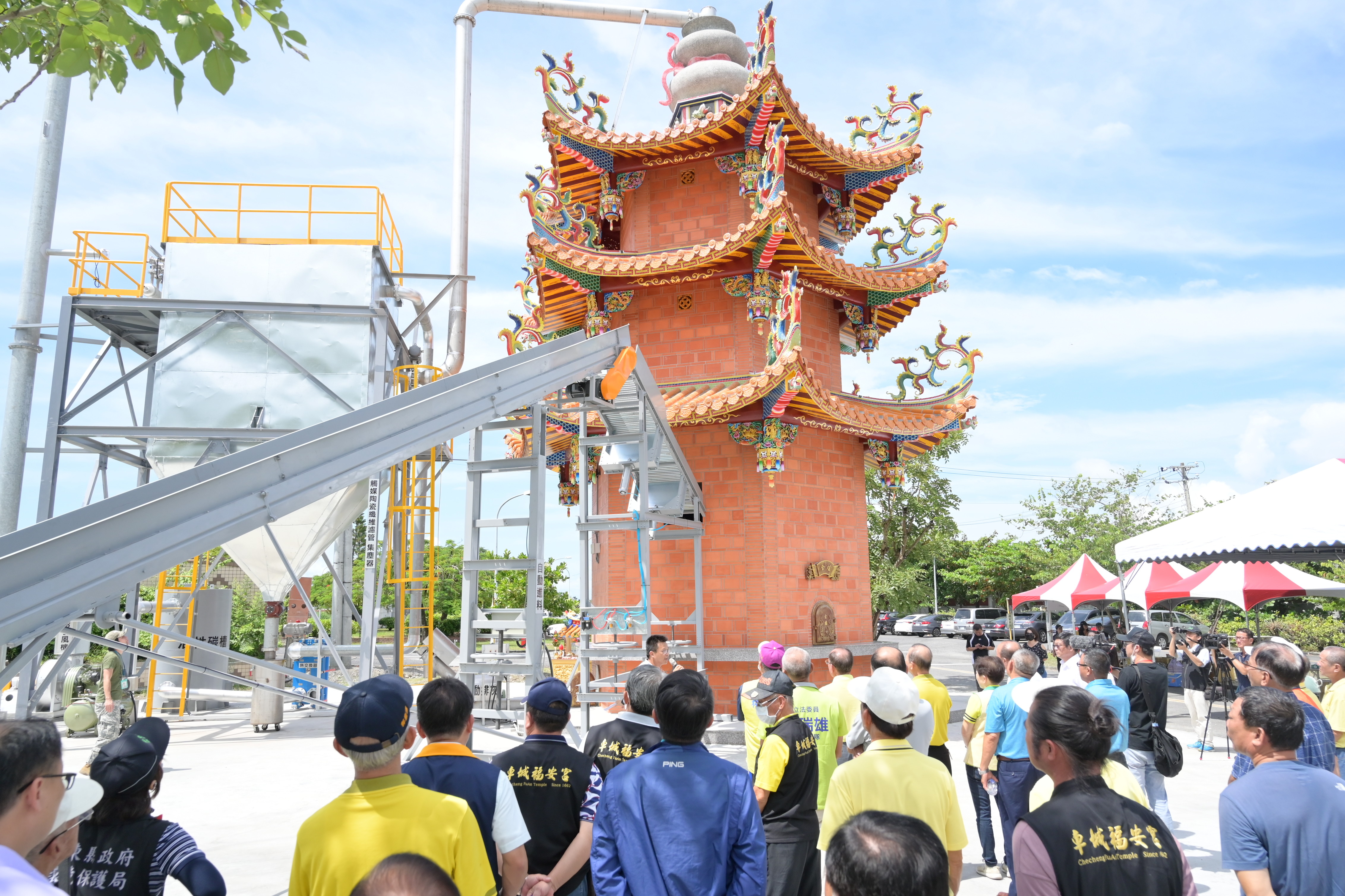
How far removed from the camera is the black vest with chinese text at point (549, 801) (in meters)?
3.79

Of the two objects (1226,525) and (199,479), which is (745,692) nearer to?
(199,479)

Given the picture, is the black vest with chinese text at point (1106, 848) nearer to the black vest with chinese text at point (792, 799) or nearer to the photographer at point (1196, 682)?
the black vest with chinese text at point (792, 799)

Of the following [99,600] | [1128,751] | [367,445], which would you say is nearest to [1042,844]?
[99,600]

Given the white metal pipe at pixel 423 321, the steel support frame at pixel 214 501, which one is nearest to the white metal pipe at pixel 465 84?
the white metal pipe at pixel 423 321

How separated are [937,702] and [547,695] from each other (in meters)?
3.87

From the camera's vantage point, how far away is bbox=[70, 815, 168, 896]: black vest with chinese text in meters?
3.05

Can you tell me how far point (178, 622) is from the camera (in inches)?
633

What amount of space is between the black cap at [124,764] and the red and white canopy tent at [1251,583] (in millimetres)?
18665

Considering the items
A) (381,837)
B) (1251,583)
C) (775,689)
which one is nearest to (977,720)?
(775,689)

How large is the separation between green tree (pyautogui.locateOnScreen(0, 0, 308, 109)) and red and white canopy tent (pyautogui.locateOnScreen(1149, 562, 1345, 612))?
18.5m

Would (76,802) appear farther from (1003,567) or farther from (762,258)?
(1003,567)

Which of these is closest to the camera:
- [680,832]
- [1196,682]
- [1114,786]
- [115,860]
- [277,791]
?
[115,860]

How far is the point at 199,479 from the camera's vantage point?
462 centimetres

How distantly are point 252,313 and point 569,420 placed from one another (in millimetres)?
4864
